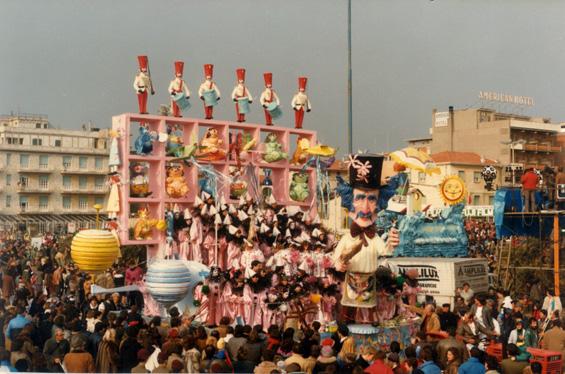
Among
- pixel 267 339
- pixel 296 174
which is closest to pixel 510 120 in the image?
pixel 296 174

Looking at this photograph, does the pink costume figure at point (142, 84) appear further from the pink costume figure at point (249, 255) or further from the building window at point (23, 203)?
the building window at point (23, 203)

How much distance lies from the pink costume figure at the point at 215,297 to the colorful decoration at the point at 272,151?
4715 millimetres

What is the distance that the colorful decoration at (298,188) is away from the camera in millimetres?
19922

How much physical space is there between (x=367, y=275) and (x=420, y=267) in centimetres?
572

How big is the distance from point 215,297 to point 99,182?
115 feet

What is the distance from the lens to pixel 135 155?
16.7m

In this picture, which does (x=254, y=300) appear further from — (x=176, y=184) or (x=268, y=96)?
(x=268, y=96)

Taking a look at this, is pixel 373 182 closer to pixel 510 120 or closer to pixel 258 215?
pixel 258 215

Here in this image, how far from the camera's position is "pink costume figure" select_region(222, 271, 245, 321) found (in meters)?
14.8

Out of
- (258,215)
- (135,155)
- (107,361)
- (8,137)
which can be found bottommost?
(107,361)

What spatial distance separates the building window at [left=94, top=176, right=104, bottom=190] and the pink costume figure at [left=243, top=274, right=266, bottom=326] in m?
35.4

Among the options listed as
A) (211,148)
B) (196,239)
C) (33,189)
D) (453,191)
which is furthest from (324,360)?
(33,189)

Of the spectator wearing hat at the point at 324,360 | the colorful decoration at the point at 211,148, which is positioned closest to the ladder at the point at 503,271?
the colorful decoration at the point at 211,148

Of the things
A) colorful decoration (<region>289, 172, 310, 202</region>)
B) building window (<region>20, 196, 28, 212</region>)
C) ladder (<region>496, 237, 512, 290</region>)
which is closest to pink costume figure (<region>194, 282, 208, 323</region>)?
colorful decoration (<region>289, 172, 310, 202</region>)
